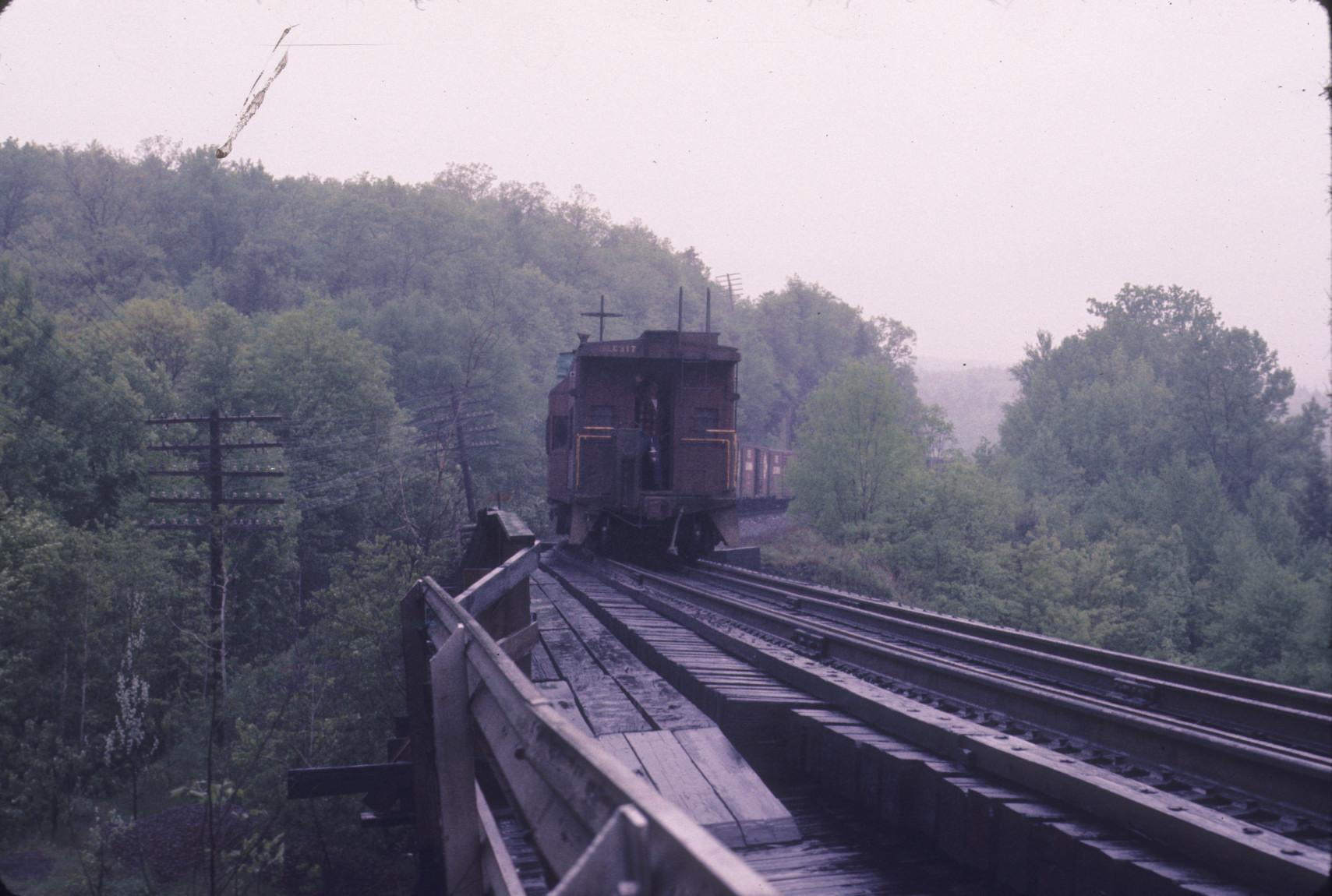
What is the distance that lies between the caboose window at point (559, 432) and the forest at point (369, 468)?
6.50ft

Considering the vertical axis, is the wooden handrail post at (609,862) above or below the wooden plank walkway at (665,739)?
above

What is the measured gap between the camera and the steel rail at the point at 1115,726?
3.50 meters

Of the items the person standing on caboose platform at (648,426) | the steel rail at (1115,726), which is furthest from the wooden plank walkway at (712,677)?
the person standing on caboose platform at (648,426)

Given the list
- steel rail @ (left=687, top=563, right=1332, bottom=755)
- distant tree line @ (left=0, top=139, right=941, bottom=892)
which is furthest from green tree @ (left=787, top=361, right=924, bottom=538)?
steel rail @ (left=687, top=563, right=1332, bottom=755)

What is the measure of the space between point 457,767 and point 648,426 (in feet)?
41.2

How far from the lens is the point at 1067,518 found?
2025 inches

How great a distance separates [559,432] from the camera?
59.0 ft

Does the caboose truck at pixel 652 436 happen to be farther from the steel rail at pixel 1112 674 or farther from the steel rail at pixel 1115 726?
the steel rail at pixel 1115 726

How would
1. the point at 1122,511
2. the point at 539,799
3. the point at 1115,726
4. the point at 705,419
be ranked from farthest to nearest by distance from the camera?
1. the point at 1122,511
2. the point at 705,419
3. the point at 1115,726
4. the point at 539,799

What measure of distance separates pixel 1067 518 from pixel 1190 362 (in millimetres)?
15377

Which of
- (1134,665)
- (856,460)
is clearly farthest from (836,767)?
(856,460)

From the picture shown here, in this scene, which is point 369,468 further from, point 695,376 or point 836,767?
point 836,767

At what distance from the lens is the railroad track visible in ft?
11.0

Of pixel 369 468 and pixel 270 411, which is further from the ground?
pixel 270 411
